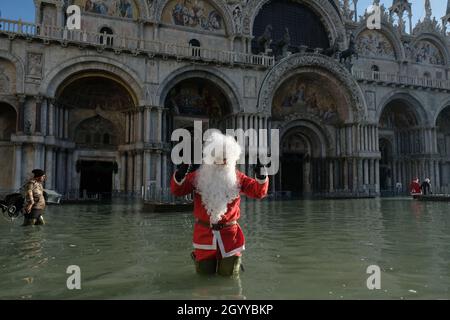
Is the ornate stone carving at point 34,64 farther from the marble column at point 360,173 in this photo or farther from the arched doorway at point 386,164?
the arched doorway at point 386,164

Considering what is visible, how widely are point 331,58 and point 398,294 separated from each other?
80.0ft

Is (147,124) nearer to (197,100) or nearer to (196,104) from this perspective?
(196,104)

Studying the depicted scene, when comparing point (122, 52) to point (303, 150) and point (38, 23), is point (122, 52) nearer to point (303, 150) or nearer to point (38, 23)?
point (38, 23)

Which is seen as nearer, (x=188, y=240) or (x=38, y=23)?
(x=188, y=240)

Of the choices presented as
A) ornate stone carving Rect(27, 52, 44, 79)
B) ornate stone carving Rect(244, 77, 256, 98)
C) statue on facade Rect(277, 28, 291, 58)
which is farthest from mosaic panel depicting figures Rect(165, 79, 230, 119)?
ornate stone carving Rect(27, 52, 44, 79)

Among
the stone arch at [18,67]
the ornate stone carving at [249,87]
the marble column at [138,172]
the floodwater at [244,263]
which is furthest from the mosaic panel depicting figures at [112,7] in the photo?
the floodwater at [244,263]

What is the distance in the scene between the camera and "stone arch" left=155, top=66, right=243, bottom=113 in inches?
855

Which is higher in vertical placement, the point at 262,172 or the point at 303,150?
the point at 303,150

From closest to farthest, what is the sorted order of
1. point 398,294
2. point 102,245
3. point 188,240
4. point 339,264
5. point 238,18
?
point 398,294 → point 339,264 → point 102,245 → point 188,240 → point 238,18

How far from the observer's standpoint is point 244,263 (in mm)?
4953

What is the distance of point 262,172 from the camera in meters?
4.23

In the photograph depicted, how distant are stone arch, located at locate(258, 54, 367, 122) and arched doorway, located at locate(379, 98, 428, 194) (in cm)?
526

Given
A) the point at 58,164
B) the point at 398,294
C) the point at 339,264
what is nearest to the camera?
the point at 398,294
